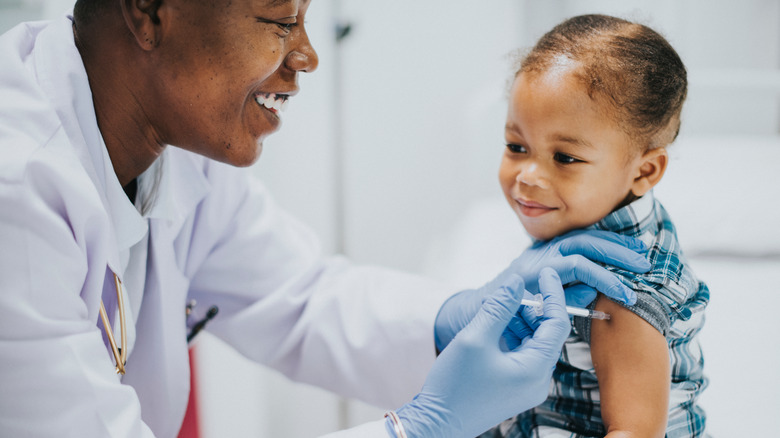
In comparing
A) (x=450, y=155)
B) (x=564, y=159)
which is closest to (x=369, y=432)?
(x=564, y=159)

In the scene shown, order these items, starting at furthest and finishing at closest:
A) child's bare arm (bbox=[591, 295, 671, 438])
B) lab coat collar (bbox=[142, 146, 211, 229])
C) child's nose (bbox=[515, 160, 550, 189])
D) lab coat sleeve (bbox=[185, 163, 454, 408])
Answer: lab coat sleeve (bbox=[185, 163, 454, 408]), lab coat collar (bbox=[142, 146, 211, 229]), child's nose (bbox=[515, 160, 550, 189]), child's bare arm (bbox=[591, 295, 671, 438])

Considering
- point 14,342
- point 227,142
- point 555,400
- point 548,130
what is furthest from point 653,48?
point 14,342

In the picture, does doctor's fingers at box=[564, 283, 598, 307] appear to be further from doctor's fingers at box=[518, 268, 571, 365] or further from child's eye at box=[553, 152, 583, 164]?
child's eye at box=[553, 152, 583, 164]

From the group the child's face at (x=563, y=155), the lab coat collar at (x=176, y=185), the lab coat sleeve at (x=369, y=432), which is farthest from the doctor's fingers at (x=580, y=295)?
the lab coat collar at (x=176, y=185)

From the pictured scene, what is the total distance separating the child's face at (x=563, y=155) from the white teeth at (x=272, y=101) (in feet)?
1.27

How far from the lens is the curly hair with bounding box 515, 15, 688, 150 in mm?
931

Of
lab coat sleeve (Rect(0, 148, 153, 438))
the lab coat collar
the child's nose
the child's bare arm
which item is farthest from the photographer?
the lab coat collar

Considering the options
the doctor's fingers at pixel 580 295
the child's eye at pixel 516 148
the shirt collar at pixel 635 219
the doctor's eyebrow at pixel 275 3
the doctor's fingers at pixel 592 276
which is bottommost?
the doctor's fingers at pixel 580 295

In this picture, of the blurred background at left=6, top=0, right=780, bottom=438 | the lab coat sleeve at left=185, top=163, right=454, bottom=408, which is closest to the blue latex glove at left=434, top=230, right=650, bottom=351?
the lab coat sleeve at left=185, top=163, right=454, bottom=408

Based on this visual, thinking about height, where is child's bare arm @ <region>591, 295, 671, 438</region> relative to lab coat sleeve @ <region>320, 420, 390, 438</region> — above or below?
above

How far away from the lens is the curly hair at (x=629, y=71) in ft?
Result: 3.05

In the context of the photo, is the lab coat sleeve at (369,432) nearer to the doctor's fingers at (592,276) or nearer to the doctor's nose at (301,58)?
the doctor's fingers at (592,276)

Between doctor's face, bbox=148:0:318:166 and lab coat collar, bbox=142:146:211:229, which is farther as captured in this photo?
lab coat collar, bbox=142:146:211:229

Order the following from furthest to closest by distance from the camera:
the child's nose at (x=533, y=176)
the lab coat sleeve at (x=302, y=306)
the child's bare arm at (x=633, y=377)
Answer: the lab coat sleeve at (x=302, y=306) < the child's nose at (x=533, y=176) < the child's bare arm at (x=633, y=377)
